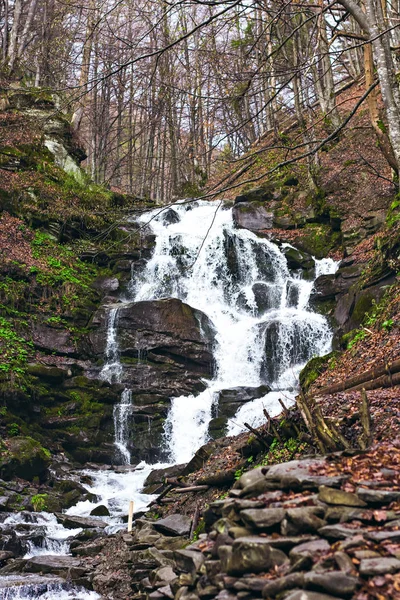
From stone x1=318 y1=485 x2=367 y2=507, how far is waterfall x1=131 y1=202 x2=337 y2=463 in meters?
10.4

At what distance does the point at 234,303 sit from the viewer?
20.1 meters

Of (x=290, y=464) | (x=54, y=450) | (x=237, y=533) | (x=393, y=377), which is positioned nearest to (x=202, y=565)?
(x=237, y=533)

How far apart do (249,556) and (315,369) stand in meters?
6.89

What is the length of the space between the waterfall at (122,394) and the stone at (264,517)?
11.7 m

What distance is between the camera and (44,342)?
16797 millimetres

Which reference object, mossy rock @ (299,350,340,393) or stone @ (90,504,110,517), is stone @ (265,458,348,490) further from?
stone @ (90,504,110,517)

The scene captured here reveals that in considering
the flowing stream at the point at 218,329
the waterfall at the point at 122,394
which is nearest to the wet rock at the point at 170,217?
Result: the flowing stream at the point at 218,329

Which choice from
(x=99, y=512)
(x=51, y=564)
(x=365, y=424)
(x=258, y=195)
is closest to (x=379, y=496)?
(x=365, y=424)

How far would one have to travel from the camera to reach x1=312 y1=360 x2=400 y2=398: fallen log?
7.14m

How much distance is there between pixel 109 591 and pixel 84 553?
179 cm

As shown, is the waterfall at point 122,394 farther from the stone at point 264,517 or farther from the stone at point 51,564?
the stone at point 264,517

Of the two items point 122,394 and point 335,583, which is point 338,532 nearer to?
point 335,583

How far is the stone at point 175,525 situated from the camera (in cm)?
755

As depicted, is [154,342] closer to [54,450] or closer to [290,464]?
[54,450]
